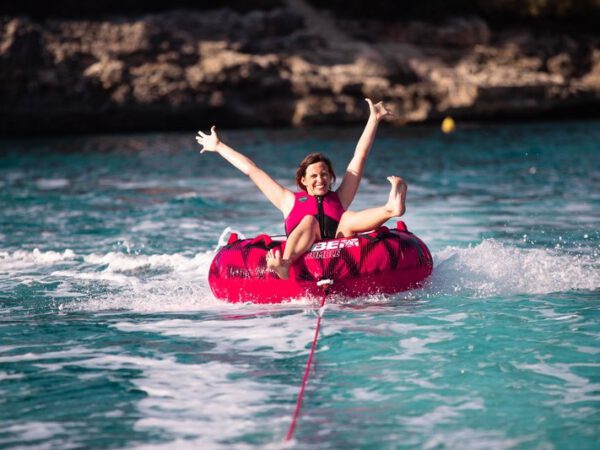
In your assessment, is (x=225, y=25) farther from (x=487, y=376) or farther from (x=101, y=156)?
(x=487, y=376)

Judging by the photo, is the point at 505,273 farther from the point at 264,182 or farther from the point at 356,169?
the point at 264,182

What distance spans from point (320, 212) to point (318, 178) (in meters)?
0.27

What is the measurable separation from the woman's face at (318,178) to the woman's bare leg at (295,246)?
305 mm

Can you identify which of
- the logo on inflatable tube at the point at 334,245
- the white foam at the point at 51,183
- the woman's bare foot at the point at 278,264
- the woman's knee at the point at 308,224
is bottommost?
the woman's bare foot at the point at 278,264

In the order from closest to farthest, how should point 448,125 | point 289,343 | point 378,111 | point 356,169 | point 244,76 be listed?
point 289,343 < point 356,169 < point 378,111 < point 448,125 < point 244,76

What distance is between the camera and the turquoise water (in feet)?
14.8

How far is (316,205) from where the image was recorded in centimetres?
700

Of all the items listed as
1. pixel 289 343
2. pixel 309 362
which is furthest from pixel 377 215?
pixel 309 362

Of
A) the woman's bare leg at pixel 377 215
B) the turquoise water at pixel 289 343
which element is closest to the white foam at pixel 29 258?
the turquoise water at pixel 289 343

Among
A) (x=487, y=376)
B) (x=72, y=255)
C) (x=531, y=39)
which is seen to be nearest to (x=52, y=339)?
(x=487, y=376)

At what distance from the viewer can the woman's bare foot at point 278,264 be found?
6.48m

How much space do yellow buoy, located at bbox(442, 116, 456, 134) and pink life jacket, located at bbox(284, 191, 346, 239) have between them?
22.6 meters

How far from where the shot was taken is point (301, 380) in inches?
206

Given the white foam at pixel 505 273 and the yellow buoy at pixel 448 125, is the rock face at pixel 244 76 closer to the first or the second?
the yellow buoy at pixel 448 125
